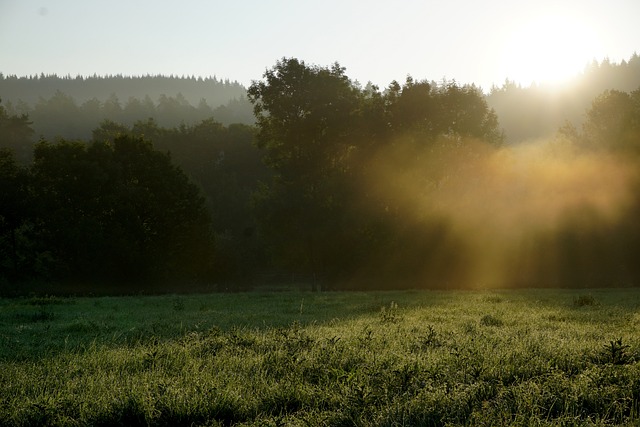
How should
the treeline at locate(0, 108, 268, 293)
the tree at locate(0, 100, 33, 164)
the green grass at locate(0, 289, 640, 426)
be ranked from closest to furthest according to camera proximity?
the green grass at locate(0, 289, 640, 426), the treeline at locate(0, 108, 268, 293), the tree at locate(0, 100, 33, 164)

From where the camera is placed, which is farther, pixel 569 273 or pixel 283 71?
pixel 569 273

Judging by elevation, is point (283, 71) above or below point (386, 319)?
above

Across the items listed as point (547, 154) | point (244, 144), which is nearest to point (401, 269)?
point (547, 154)

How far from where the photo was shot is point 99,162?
169 ft

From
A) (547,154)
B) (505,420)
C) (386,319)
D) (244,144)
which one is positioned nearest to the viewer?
(505,420)

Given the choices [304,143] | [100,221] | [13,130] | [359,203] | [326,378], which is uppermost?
[13,130]

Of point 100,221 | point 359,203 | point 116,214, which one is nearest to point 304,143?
point 359,203

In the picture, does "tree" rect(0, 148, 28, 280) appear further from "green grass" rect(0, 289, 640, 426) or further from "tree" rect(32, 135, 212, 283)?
"green grass" rect(0, 289, 640, 426)

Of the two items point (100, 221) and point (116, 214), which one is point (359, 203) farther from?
point (100, 221)

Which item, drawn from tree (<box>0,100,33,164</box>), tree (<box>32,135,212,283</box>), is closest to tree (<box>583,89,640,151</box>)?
tree (<box>32,135,212,283</box>)

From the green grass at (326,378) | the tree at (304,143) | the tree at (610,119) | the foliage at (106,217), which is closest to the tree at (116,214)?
the foliage at (106,217)

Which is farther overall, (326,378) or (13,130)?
(13,130)

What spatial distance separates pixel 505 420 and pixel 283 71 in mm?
42864

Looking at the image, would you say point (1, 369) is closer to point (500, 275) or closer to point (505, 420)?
point (505, 420)
